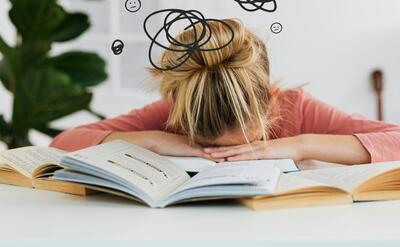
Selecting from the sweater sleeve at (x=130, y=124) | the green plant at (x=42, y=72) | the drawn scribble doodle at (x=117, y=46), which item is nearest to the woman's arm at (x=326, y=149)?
the drawn scribble doodle at (x=117, y=46)

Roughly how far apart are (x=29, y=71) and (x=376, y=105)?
5.11 feet

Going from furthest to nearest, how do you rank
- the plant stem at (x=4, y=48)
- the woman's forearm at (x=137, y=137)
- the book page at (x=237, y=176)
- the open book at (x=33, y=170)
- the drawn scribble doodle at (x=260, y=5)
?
the plant stem at (x=4, y=48)
the woman's forearm at (x=137, y=137)
the drawn scribble doodle at (x=260, y=5)
the open book at (x=33, y=170)
the book page at (x=237, y=176)

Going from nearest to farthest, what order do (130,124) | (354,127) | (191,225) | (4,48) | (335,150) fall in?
(191,225) < (335,150) < (354,127) < (130,124) < (4,48)

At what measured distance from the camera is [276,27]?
1.19m

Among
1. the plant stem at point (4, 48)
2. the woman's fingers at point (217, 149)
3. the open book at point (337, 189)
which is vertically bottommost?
the woman's fingers at point (217, 149)

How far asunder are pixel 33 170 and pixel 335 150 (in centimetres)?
59

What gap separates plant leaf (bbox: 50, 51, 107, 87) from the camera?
6.75 ft

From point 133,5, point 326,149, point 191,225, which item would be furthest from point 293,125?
point 191,225

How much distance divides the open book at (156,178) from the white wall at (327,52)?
14.0 inches

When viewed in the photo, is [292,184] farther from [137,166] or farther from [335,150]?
[335,150]

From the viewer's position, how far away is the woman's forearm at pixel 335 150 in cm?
124

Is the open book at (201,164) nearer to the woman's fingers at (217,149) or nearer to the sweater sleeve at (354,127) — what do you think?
the woman's fingers at (217,149)

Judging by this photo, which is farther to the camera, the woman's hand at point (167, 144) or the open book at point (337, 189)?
the woman's hand at point (167, 144)

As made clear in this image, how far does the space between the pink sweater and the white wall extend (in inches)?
2.8
